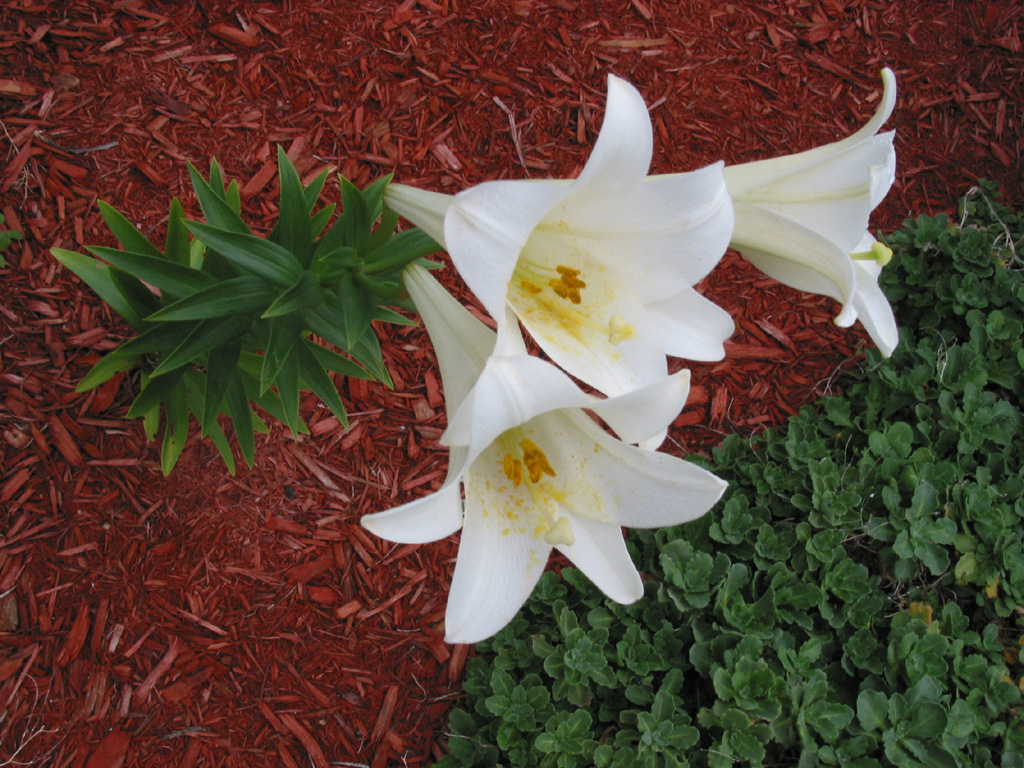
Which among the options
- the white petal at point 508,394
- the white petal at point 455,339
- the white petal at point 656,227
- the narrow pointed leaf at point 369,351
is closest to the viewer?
the white petal at point 508,394

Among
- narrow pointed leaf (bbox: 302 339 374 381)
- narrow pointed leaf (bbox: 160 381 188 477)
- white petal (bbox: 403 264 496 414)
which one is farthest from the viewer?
narrow pointed leaf (bbox: 160 381 188 477)

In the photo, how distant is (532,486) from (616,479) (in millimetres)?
124

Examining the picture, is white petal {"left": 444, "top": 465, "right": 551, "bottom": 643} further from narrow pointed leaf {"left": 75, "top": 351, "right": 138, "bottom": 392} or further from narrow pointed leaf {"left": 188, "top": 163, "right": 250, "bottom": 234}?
narrow pointed leaf {"left": 75, "top": 351, "right": 138, "bottom": 392}

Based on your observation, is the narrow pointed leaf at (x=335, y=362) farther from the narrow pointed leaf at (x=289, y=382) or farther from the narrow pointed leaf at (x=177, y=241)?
the narrow pointed leaf at (x=177, y=241)

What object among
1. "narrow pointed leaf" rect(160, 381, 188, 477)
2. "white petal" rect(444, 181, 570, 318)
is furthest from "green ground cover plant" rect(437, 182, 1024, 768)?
"white petal" rect(444, 181, 570, 318)

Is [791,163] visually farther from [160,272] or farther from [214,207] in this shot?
[160,272]

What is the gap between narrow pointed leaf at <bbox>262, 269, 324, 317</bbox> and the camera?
3.86ft

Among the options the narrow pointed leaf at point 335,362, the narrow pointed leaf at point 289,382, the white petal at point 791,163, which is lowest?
the narrow pointed leaf at point 335,362

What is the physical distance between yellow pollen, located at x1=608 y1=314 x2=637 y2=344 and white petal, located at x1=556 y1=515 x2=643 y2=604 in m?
0.25

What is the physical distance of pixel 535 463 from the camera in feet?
3.45

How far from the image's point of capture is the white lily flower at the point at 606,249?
780 millimetres

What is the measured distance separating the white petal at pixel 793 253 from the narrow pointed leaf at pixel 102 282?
1.14 metres

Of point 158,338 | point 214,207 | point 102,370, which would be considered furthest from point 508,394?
point 102,370

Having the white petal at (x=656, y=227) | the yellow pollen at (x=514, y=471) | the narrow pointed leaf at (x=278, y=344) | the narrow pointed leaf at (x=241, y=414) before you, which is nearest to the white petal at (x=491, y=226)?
the white petal at (x=656, y=227)
